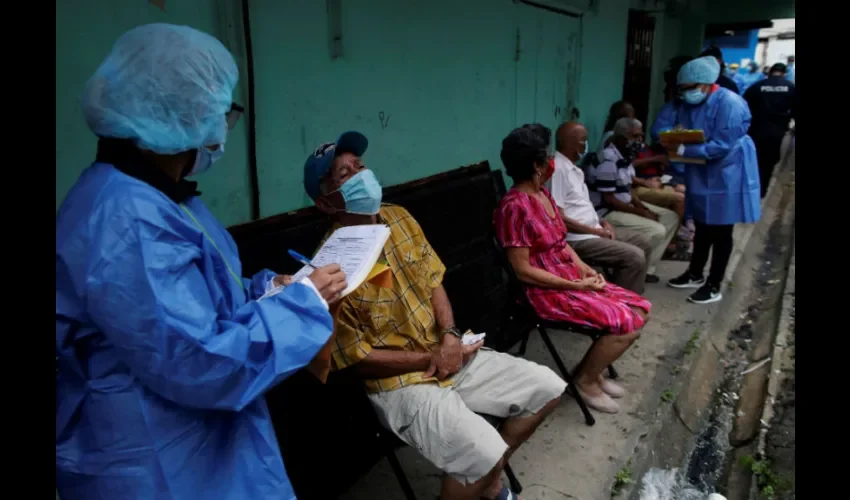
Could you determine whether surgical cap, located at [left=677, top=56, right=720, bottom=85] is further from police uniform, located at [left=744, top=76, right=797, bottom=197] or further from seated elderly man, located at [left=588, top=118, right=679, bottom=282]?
police uniform, located at [left=744, top=76, right=797, bottom=197]

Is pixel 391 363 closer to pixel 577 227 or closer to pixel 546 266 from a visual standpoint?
pixel 546 266

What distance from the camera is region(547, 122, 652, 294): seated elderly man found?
3.86 meters

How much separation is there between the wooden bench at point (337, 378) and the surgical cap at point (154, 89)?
1011mm

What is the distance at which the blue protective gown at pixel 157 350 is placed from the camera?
3.63 feet

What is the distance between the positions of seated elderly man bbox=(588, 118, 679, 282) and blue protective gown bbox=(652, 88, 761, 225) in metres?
0.43

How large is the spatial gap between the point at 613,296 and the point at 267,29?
216 cm

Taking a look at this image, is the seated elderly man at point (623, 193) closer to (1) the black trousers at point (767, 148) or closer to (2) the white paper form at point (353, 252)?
(2) the white paper form at point (353, 252)

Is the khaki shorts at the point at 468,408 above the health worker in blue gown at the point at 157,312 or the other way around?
the other way around

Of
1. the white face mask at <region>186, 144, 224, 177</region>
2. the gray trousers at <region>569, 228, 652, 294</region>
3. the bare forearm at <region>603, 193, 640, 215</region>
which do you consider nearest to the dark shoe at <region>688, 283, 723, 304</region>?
the bare forearm at <region>603, 193, 640, 215</region>

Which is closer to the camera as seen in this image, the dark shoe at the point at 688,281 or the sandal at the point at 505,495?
the sandal at the point at 505,495

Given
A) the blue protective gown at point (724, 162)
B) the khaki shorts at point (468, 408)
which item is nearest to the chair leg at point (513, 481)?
the khaki shorts at point (468, 408)

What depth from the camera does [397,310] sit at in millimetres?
2162

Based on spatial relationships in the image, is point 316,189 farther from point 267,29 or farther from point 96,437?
point 96,437

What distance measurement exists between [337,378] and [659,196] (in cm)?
445
